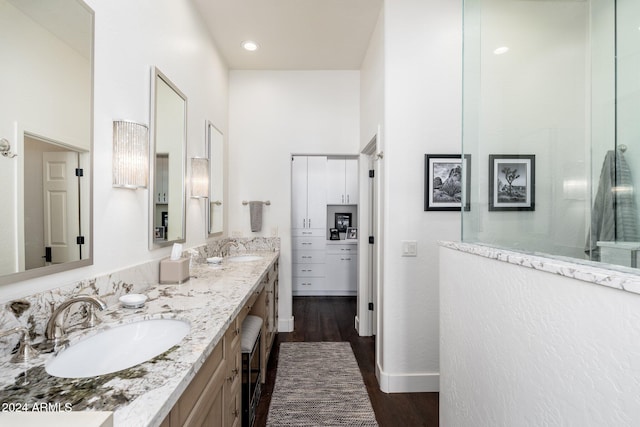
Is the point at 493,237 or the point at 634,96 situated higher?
the point at 634,96

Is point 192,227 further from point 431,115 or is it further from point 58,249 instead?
point 431,115

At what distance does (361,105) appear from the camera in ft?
10.9

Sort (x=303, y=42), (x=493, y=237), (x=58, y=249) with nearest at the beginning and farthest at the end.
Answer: (x=58, y=249)
(x=493, y=237)
(x=303, y=42)

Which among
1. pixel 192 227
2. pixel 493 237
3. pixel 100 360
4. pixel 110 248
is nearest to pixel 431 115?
A: pixel 493 237

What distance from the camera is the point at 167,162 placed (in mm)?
1876

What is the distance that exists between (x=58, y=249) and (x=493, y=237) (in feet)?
5.82

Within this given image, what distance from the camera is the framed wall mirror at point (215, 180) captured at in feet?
8.82

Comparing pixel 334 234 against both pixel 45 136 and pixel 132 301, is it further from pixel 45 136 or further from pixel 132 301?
pixel 45 136

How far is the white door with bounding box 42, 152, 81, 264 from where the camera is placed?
101cm

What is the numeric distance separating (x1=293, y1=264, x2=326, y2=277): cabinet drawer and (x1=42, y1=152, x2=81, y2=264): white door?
12.2 feet

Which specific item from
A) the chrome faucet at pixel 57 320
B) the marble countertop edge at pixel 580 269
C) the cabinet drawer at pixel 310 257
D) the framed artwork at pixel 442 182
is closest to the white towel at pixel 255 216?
the cabinet drawer at pixel 310 257

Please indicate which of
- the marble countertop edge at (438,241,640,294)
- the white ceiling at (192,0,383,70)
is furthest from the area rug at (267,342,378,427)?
the white ceiling at (192,0,383,70)

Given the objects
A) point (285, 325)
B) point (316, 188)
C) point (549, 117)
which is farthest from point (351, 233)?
point (549, 117)

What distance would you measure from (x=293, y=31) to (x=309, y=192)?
2418 millimetres
